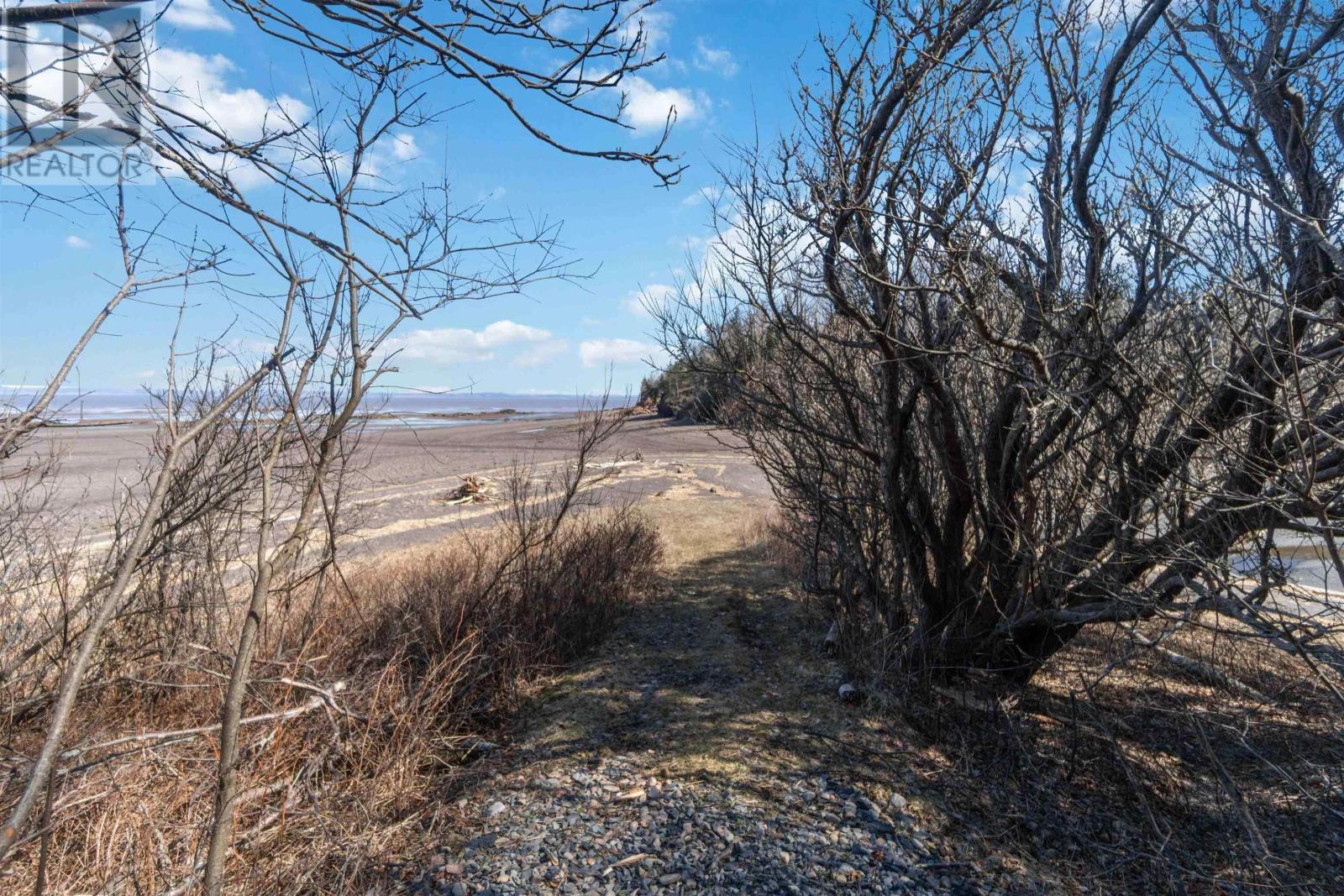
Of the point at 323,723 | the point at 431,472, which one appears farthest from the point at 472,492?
the point at 323,723

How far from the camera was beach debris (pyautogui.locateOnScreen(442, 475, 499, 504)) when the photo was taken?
1655 cm

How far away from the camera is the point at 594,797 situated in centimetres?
461

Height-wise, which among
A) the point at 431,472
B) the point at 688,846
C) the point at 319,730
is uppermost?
the point at 431,472

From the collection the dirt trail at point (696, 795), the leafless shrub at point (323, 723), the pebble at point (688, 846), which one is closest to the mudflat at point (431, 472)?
the leafless shrub at point (323, 723)

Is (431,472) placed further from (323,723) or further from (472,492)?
(323,723)

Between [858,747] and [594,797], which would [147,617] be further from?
[858,747]

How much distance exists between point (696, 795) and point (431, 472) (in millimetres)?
19612

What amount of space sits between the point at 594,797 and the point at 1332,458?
478cm

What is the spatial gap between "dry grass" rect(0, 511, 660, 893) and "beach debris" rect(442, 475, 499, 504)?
25.9ft

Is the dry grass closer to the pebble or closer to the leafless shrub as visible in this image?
the leafless shrub

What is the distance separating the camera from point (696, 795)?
14.9ft

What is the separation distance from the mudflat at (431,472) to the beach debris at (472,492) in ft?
0.75

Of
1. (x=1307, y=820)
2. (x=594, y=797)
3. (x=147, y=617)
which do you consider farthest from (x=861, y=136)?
(x=147, y=617)

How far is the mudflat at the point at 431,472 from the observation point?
37.1 ft
